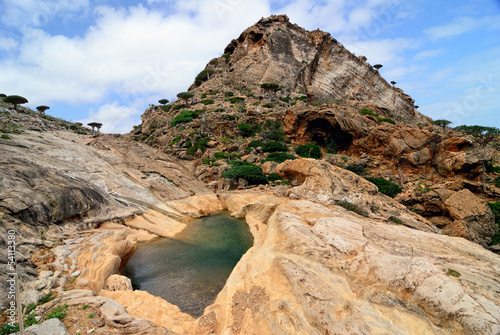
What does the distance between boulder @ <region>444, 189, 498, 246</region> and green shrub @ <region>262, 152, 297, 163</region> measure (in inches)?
720

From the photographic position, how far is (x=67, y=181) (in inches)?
615

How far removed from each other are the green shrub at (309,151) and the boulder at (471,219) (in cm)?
1846

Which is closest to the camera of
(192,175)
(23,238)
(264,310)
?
(264,310)

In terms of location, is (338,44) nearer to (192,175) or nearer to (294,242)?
(192,175)

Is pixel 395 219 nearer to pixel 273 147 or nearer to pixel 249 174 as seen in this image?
pixel 249 174

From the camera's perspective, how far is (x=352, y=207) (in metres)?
15.2

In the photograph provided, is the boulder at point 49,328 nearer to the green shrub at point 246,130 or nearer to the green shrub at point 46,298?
the green shrub at point 46,298

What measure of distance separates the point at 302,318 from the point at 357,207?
10.8m

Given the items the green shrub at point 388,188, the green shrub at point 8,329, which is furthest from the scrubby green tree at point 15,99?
the green shrub at point 388,188

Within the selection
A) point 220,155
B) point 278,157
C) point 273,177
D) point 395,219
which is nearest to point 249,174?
point 273,177

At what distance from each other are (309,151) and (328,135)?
15.5ft

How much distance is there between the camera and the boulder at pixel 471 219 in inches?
671

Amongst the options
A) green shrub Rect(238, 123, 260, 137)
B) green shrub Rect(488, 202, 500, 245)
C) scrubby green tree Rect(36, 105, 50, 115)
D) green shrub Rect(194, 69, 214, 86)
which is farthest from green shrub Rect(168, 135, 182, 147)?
green shrub Rect(488, 202, 500, 245)

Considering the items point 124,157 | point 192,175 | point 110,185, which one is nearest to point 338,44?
point 192,175
